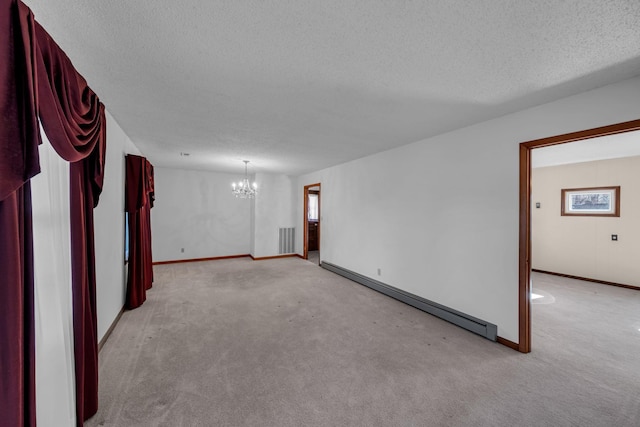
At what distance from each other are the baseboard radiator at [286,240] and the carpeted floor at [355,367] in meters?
3.45

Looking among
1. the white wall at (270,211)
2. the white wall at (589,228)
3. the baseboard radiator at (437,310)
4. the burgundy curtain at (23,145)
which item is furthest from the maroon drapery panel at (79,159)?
the white wall at (589,228)

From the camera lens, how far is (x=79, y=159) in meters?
1.33

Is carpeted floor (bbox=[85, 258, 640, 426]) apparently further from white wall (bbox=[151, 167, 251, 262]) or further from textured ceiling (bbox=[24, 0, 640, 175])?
white wall (bbox=[151, 167, 251, 262])

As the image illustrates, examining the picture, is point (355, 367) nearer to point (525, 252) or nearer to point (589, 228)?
point (525, 252)

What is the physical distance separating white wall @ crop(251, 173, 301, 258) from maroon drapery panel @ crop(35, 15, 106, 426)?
16.0 feet

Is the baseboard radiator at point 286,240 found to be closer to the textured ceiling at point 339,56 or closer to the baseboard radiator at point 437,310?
the baseboard radiator at point 437,310

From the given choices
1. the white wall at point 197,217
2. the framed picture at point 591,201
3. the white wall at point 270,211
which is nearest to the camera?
the framed picture at point 591,201

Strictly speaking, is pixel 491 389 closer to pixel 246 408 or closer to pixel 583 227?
pixel 246 408

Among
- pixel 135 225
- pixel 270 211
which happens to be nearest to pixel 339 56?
pixel 135 225

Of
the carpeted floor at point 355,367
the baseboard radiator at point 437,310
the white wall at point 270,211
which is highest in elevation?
the white wall at point 270,211

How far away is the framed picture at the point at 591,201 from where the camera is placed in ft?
15.5

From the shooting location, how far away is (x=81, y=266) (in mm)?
1629

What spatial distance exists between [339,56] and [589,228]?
650cm

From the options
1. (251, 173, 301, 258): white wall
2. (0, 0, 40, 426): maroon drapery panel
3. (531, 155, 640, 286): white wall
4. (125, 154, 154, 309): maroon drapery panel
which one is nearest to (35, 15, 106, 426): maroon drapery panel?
(0, 0, 40, 426): maroon drapery panel
